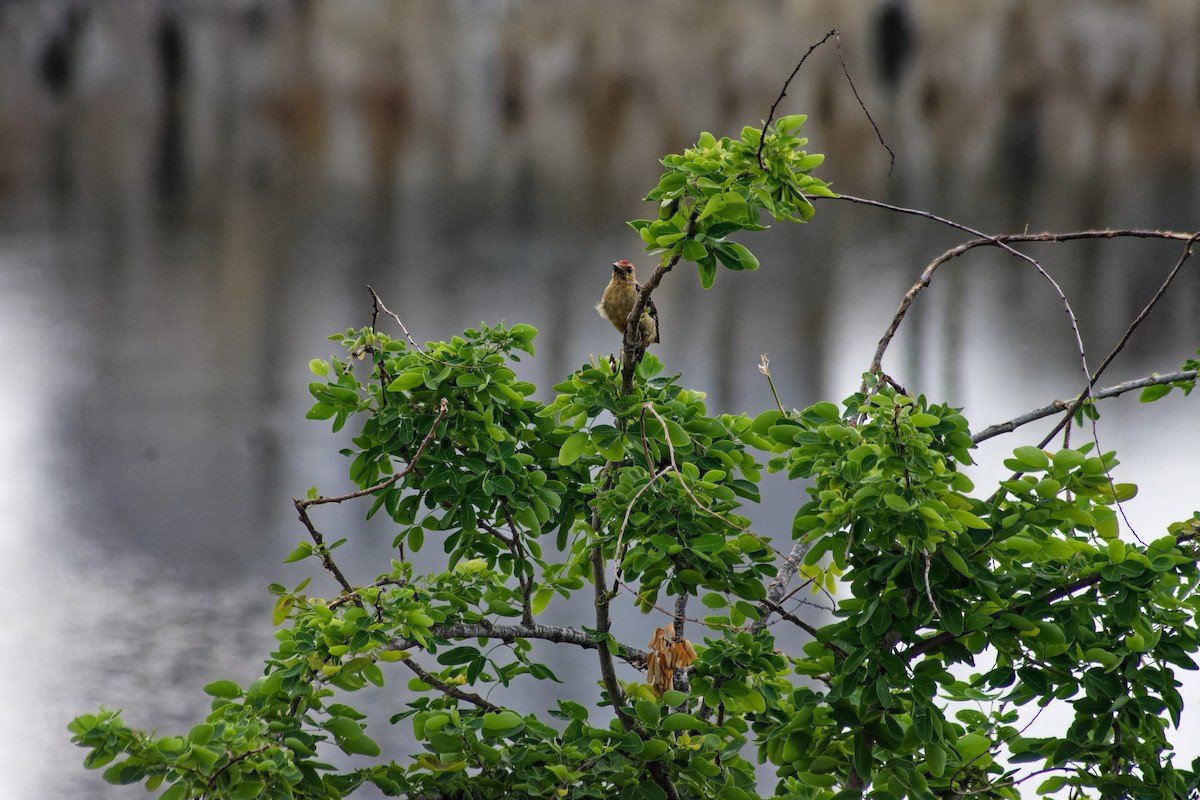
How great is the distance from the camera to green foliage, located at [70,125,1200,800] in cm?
126

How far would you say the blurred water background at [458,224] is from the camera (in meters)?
5.54

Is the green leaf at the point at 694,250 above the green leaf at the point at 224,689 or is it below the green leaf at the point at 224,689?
above

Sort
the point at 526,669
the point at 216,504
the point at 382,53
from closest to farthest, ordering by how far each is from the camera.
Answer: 1. the point at 526,669
2. the point at 216,504
3. the point at 382,53

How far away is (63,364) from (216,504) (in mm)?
1634

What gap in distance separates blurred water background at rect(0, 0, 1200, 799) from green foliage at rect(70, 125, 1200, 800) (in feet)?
10.6

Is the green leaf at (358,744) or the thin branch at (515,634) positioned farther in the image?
the thin branch at (515,634)

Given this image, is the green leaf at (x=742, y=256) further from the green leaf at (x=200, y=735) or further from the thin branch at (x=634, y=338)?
the green leaf at (x=200, y=735)

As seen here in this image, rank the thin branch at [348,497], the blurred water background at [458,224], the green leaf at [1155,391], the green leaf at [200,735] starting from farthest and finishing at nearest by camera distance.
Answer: the blurred water background at [458,224] → the green leaf at [1155,391] → the thin branch at [348,497] → the green leaf at [200,735]

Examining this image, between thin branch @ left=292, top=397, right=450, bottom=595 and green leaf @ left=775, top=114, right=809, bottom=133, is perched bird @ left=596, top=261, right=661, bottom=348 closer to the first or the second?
thin branch @ left=292, top=397, right=450, bottom=595

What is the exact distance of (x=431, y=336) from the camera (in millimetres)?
6578

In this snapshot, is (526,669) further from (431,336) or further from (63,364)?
(63,364)

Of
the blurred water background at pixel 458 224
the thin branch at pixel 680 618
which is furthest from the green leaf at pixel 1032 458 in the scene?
the blurred water background at pixel 458 224

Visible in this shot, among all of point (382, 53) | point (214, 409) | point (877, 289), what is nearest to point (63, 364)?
point (214, 409)

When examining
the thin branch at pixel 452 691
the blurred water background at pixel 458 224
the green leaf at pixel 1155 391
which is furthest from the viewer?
the blurred water background at pixel 458 224
